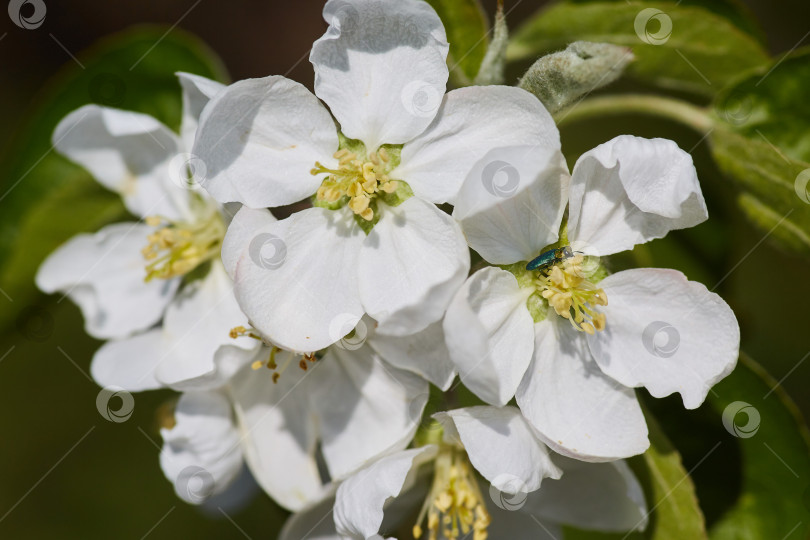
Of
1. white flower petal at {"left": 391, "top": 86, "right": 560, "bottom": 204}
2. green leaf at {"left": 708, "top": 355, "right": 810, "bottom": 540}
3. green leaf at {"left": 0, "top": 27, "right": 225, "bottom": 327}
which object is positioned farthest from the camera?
green leaf at {"left": 0, "top": 27, "right": 225, "bottom": 327}

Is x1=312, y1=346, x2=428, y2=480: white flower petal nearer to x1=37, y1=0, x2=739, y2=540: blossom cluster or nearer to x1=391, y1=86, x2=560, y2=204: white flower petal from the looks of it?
x1=37, y1=0, x2=739, y2=540: blossom cluster

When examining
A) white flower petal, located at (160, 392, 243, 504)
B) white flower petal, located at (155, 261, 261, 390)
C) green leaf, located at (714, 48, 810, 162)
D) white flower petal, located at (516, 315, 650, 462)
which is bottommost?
green leaf, located at (714, 48, 810, 162)

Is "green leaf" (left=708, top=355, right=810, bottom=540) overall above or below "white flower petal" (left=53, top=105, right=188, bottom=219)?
below

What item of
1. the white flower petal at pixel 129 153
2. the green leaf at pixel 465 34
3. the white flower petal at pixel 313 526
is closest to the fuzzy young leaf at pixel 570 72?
the green leaf at pixel 465 34

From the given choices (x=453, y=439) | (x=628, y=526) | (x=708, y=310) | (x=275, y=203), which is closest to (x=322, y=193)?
(x=275, y=203)

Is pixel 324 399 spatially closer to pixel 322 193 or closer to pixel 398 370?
pixel 398 370

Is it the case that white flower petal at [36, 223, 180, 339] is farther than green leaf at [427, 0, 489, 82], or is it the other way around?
white flower petal at [36, 223, 180, 339]

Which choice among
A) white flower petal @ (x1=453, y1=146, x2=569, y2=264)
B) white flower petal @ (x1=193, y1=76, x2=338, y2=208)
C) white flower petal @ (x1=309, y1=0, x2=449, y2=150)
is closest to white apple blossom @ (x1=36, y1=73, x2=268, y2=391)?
white flower petal @ (x1=193, y1=76, x2=338, y2=208)

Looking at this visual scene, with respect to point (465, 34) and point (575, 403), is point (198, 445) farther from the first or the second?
point (465, 34)
